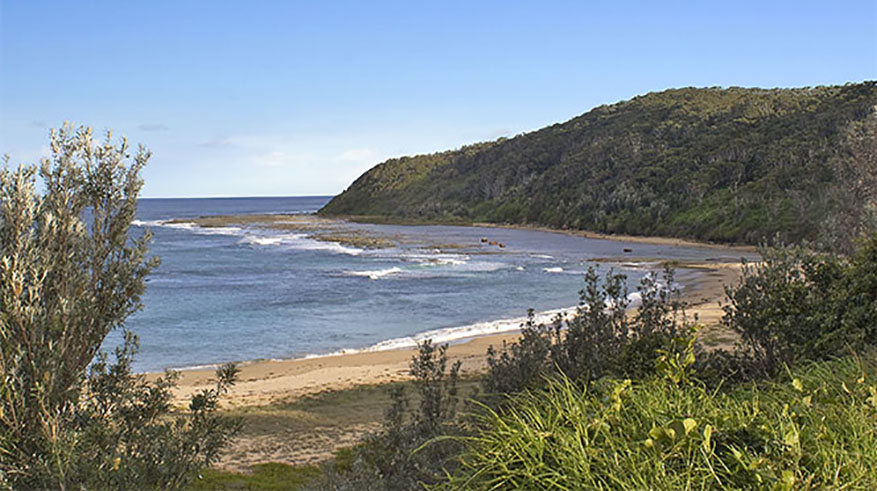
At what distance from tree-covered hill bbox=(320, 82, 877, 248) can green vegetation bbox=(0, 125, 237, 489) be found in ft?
78.0

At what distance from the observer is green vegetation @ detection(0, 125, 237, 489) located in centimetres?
527

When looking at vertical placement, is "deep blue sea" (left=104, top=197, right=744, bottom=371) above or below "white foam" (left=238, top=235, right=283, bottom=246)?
below

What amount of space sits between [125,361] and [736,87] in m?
128

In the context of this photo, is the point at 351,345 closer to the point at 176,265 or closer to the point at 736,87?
the point at 176,265

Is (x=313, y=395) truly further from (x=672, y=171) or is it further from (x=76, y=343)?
(x=672, y=171)

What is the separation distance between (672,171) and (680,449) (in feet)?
263

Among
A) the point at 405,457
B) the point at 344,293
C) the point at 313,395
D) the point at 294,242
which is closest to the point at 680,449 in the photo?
the point at 405,457

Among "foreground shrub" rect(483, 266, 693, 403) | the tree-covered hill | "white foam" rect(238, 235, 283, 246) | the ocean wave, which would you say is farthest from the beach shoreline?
"white foam" rect(238, 235, 283, 246)

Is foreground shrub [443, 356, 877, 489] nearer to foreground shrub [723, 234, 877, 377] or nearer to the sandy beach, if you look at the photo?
foreground shrub [723, 234, 877, 377]

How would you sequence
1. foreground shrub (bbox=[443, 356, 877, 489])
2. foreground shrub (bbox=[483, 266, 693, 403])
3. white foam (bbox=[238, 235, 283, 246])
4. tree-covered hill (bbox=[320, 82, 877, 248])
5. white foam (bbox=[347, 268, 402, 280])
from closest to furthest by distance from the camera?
1. foreground shrub (bbox=[443, 356, 877, 489])
2. foreground shrub (bbox=[483, 266, 693, 403])
3. white foam (bbox=[347, 268, 402, 280])
4. tree-covered hill (bbox=[320, 82, 877, 248])
5. white foam (bbox=[238, 235, 283, 246])

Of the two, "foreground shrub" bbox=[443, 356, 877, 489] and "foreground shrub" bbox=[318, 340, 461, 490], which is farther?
"foreground shrub" bbox=[318, 340, 461, 490]

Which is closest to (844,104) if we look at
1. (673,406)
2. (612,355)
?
(612,355)

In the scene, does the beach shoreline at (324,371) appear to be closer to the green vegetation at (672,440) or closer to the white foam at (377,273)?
the green vegetation at (672,440)

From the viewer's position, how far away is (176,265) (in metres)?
49.4
